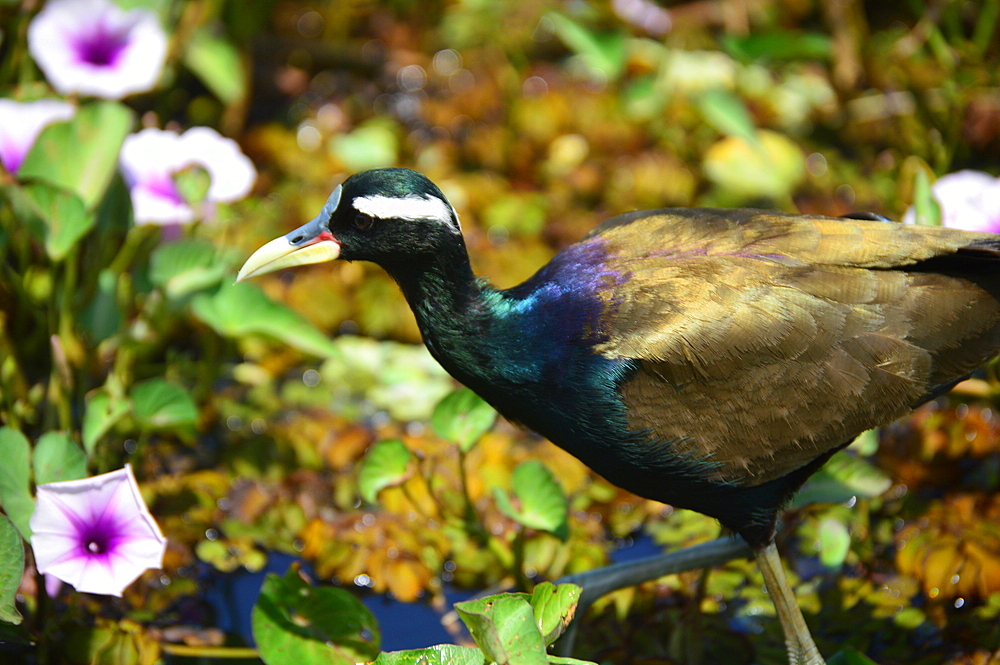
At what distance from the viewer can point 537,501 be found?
2213mm

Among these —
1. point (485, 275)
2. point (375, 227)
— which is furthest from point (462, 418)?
point (485, 275)

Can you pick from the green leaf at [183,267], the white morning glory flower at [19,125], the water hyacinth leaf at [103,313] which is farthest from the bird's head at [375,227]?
the white morning glory flower at [19,125]

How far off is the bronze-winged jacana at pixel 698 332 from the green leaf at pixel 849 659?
33 centimetres

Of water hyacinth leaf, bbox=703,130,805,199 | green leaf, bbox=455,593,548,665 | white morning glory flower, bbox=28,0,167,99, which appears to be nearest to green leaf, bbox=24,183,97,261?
white morning glory flower, bbox=28,0,167,99

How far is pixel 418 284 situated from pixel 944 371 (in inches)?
43.6

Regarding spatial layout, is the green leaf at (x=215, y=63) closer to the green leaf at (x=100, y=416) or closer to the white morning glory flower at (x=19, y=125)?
the white morning glory flower at (x=19, y=125)

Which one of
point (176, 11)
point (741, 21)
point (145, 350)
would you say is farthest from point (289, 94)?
point (741, 21)

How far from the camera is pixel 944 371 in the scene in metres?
2.08

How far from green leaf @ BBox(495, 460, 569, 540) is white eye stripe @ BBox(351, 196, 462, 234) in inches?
25.1

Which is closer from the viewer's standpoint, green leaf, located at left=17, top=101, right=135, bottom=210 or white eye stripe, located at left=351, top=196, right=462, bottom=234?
white eye stripe, located at left=351, top=196, right=462, bottom=234

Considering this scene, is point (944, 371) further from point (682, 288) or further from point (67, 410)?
point (67, 410)

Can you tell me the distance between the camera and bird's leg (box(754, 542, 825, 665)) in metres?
2.12

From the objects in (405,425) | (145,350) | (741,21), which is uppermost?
(741,21)

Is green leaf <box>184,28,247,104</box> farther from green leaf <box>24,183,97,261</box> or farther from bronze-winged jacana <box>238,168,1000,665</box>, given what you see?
bronze-winged jacana <box>238,168,1000,665</box>
